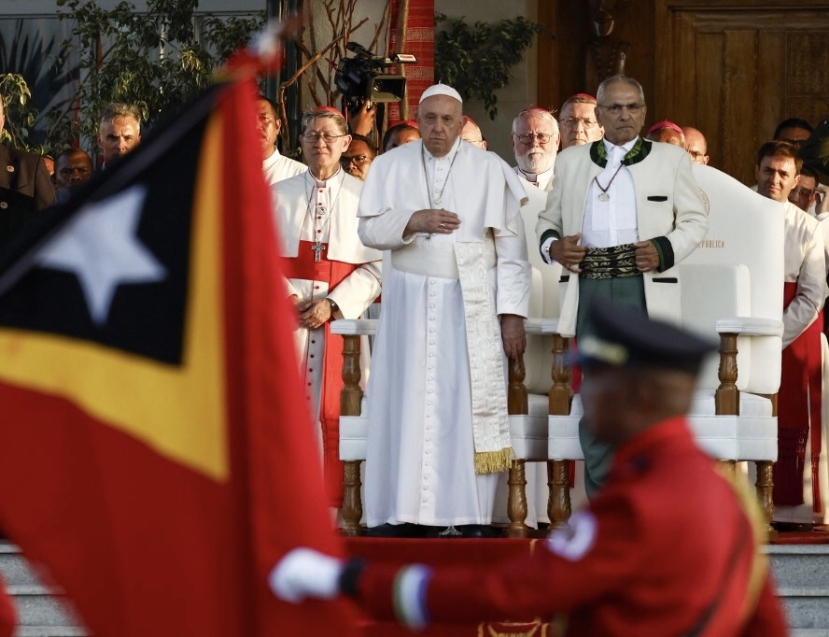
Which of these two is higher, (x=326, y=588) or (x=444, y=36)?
(x=444, y=36)

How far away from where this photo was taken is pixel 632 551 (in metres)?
2.84

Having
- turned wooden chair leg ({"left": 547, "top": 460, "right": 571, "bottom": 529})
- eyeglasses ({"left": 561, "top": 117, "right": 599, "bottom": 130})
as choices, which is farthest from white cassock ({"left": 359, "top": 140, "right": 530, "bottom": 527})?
eyeglasses ({"left": 561, "top": 117, "right": 599, "bottom": 130})

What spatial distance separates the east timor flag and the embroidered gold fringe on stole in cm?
361

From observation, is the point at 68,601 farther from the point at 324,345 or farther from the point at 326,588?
the point at 324,345

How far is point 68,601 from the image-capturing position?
330 cm

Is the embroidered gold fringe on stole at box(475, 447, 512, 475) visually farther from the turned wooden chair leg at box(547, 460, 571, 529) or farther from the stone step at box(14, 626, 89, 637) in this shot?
the stone step at box(14, 626, 89, 637)

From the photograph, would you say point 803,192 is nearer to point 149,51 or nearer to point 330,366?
point 330,366

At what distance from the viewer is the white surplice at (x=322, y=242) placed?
7.70 meters

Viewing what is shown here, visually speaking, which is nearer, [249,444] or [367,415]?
[249,444]

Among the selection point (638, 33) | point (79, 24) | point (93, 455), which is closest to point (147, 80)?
point (79, 24)

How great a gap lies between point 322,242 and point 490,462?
1517 mm

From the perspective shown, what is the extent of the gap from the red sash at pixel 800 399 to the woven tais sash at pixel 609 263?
1663mm

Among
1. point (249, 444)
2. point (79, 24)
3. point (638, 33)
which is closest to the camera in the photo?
point (249, 444)

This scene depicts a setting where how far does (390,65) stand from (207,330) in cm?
663
